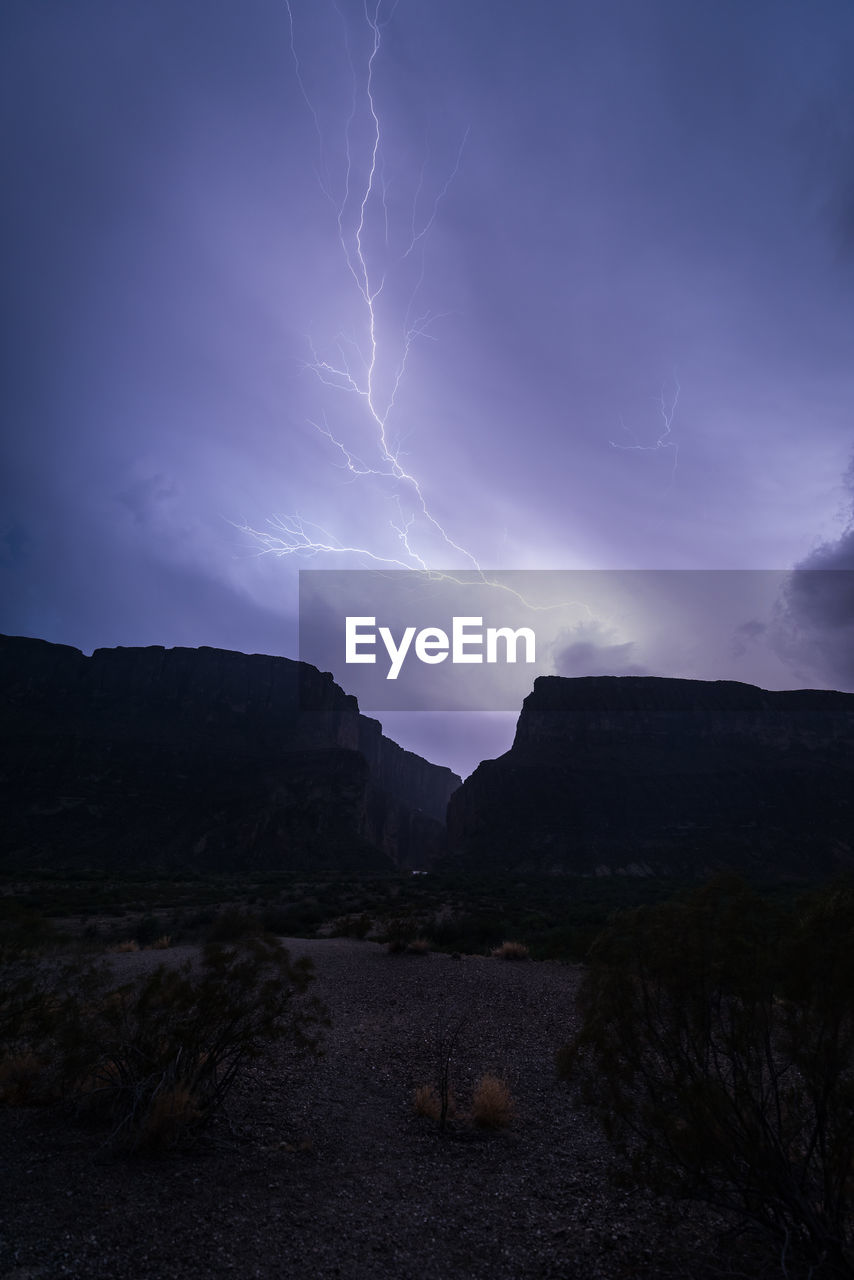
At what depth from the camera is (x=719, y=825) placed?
199ft

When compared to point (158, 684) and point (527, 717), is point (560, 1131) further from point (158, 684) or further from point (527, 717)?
point (158, 684)

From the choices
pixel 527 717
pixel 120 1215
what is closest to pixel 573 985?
pixel 120 1215

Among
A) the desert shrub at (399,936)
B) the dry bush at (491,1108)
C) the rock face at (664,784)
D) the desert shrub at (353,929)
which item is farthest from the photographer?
the rock face at (664,784)

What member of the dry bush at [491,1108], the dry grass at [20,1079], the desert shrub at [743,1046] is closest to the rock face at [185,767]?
the dry grass at [20,1079]

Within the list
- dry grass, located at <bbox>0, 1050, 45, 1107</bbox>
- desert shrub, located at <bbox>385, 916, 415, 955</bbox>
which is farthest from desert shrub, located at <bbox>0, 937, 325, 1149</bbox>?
desert shrub, located at <bbox>385, 916, 415, 955</bbox>

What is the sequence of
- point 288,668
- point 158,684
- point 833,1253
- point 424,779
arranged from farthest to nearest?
point 424,779 < point 288,668 < point 158,684 < point 833,1253

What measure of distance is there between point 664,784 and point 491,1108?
228ft

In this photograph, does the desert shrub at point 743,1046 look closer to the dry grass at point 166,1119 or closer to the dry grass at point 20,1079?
the dry grass at point 166,1119

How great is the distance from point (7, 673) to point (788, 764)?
105 m

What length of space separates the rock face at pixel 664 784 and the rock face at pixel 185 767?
15718 mm

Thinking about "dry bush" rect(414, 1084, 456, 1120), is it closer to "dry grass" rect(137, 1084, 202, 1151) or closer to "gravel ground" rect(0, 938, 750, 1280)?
"gravel ground" rect(0, 938, 750, 1280)

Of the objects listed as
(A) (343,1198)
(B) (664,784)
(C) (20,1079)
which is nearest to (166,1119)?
(A) (343,1198)

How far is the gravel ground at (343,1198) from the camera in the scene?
405 cm

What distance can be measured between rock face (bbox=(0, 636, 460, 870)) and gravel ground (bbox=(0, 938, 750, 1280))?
55.7 metres
